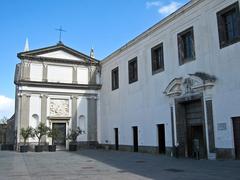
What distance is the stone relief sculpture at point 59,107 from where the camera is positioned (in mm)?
32375

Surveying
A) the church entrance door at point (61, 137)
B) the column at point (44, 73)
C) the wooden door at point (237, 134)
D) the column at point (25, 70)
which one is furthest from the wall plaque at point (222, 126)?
the column at point (25, 70)

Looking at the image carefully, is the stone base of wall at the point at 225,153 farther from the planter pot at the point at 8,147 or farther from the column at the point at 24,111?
the planter pot at the point at 8,147

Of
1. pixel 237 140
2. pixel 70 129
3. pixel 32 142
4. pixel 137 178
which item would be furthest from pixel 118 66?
pixel 137 178

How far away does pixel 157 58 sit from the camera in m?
24.2

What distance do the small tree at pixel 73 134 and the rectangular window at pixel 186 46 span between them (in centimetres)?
1490

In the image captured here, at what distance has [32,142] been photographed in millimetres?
30797

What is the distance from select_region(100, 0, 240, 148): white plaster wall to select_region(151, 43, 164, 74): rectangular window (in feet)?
1.32

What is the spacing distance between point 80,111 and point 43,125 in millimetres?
5229

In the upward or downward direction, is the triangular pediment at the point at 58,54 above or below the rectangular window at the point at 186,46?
above

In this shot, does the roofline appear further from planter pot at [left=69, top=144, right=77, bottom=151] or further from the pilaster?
planter pot at [left=69, top=144, right=77, bottom=151]

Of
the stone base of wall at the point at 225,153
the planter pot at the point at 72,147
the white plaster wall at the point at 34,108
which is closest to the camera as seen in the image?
the stone base of wall at the point at 225,153

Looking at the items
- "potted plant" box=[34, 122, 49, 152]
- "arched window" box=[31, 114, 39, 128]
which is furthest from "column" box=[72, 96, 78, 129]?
"potted plant" box=[34, 122, 49, 152]

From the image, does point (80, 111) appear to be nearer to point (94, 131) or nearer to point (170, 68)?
point (94, 131)

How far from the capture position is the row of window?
16891 millimetres
